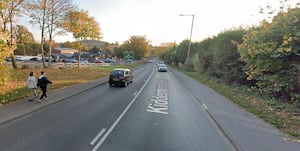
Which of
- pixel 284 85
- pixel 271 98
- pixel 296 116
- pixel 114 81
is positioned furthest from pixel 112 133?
pixel 114 81

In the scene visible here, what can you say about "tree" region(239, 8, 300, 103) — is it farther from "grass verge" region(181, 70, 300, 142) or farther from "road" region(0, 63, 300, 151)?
"road" region(0, 63, 300, 151)

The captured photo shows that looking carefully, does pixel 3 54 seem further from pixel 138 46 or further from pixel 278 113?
pixel 138 46

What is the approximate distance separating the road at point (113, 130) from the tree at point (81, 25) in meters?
21.4

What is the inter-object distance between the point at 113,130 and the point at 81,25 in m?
29.5

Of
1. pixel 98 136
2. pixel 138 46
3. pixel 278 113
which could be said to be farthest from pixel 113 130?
pixel 138 46

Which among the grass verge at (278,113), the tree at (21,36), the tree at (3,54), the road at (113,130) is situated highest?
the tree at (21,36)

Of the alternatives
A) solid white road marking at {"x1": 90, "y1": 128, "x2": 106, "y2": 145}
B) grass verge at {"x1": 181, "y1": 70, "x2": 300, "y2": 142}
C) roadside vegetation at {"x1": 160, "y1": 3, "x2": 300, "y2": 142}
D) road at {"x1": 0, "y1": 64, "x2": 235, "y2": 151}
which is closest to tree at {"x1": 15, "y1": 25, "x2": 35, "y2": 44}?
road at {"x1": 0, "y1": 64, "x2": 235, "y2": 151}

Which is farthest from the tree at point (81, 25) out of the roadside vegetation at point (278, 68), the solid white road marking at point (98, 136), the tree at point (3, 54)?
the solid white road marking at point (98, 136)

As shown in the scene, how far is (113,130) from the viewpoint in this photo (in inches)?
262

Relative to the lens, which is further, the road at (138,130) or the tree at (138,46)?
the tree at (138,46)

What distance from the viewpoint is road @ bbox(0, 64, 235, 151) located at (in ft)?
18.0

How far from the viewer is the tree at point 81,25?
93.7 feet

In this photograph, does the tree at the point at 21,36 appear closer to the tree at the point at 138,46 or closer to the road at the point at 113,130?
the road at the point at 113,130

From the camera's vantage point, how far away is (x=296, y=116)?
26.8 feet
